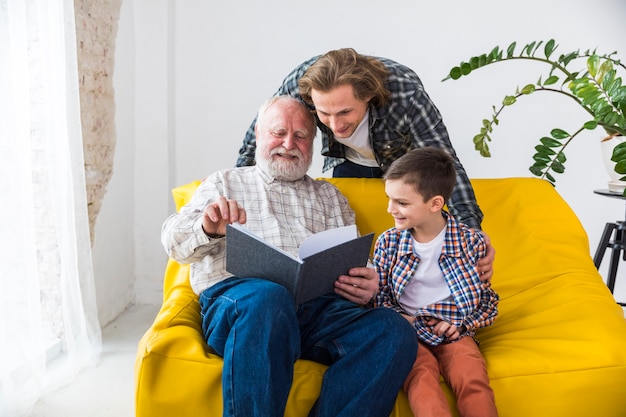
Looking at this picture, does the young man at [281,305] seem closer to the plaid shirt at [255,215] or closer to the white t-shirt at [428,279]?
the plaid shirt at [255,215]

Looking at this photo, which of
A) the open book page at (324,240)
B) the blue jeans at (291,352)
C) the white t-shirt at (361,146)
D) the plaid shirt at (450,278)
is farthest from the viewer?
the white t-shirt at (361,146)

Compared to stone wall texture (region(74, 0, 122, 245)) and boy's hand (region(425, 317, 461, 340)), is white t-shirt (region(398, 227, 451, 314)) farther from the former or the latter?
stone wall texture (region(74, 0, 122, 245))

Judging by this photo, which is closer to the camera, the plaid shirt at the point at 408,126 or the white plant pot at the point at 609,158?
the plaid shirt at the point at 408,126

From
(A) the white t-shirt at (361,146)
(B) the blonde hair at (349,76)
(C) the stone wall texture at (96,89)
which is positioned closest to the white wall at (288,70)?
(C) the stone wall texture at (96,89)

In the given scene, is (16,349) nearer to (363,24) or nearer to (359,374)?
(359,374)

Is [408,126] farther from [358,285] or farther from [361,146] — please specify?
[358,285]

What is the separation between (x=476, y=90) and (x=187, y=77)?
1.56m

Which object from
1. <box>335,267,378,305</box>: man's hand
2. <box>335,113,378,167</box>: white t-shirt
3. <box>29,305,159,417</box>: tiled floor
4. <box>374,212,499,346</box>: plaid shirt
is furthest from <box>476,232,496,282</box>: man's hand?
<box>29,305,159,417</box>: tiled floor

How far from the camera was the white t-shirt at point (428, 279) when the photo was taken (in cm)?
173

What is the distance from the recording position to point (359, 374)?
152 cm

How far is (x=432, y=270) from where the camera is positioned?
1738 mm

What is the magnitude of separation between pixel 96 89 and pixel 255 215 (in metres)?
1.36

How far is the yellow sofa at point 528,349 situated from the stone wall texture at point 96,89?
1021mm

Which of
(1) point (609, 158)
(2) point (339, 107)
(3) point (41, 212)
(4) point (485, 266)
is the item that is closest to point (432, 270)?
(4) point (485, 266)
